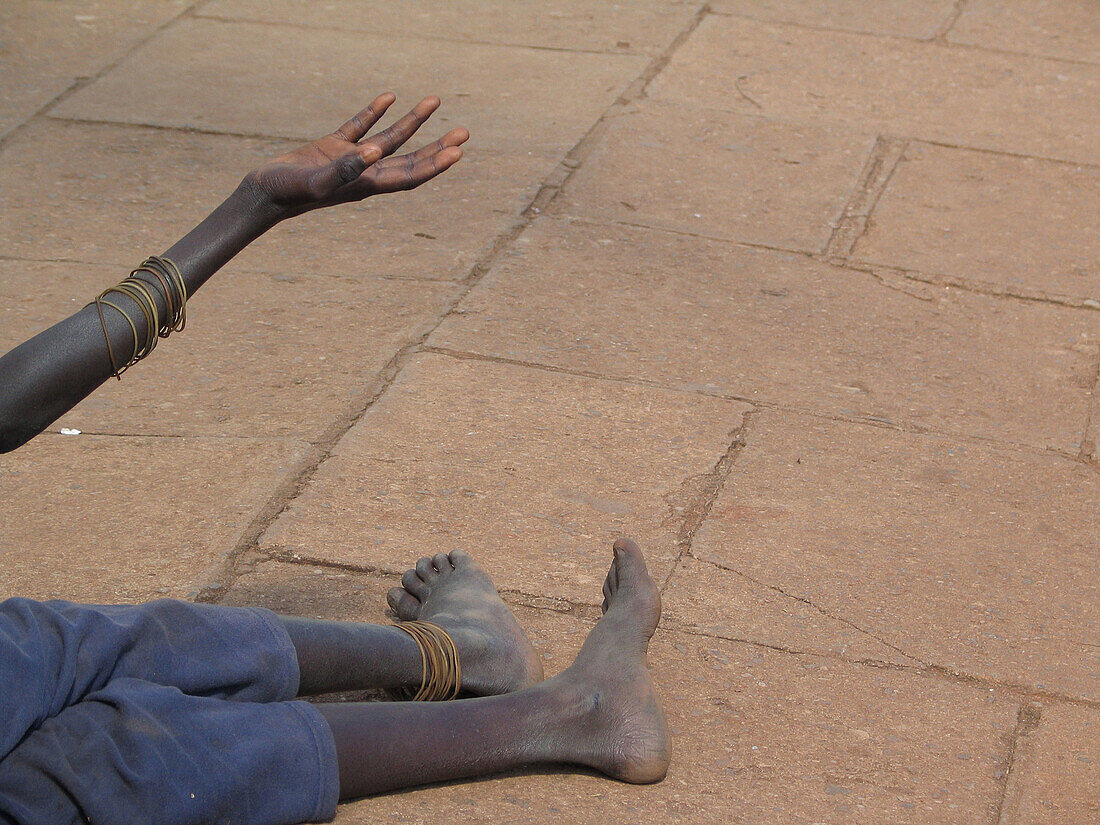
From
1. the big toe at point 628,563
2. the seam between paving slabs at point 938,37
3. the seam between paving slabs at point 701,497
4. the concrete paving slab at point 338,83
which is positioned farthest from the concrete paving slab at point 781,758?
the seam between paving slabs at point 938,37

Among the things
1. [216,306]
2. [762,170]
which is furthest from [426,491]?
[762,170]

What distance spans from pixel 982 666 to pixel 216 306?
208cm

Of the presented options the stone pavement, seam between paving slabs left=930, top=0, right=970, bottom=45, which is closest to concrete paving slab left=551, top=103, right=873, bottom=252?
the stone pavement

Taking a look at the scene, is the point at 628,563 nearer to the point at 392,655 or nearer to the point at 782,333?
the point at 392,655

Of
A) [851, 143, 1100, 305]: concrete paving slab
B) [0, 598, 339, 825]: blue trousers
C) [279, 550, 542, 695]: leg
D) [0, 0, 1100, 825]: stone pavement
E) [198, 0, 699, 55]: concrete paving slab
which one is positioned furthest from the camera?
[198, 0, 699, 55]: concrete paving slab

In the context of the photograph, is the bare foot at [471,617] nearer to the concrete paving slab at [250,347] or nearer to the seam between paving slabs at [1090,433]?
the concrete paving slab at [250,347]

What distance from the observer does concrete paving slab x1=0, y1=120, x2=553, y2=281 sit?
3.57 meters

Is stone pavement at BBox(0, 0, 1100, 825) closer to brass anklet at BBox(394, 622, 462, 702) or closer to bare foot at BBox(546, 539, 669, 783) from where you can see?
bare foot at BBox(546, 539, 669, 783)

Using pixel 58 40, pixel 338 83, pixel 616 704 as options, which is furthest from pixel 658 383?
pixel 58 40

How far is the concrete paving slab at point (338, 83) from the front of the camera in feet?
14.5

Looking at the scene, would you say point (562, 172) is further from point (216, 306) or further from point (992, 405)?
point (992, 405)

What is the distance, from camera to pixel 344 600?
2.29m

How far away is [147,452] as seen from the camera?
2736 millimetres

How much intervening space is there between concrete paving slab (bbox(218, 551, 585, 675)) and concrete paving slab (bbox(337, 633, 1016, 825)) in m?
0.16
